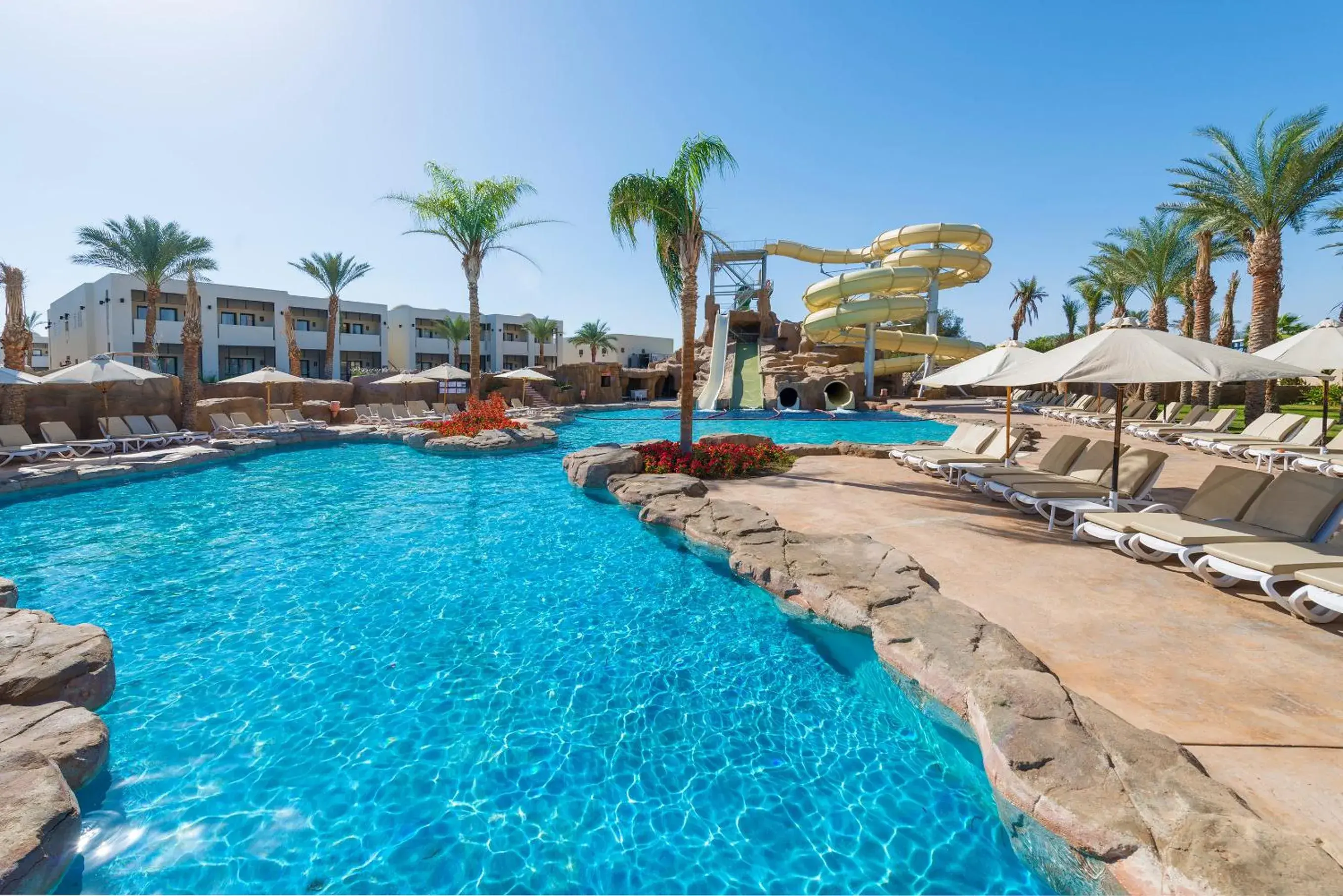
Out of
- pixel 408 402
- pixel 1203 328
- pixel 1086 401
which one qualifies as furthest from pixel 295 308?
pixel 1203 328

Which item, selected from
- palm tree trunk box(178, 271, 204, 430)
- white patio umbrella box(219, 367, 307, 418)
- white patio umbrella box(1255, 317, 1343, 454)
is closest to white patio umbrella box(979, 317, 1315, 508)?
white patio umbrella box(1255, 317, 1343, 454)

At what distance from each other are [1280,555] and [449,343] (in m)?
52.8

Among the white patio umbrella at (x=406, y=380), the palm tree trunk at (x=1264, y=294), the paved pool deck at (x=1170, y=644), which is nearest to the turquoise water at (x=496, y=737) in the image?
the paved pool deck at (x=1170, y=644)

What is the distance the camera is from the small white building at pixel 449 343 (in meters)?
48.0

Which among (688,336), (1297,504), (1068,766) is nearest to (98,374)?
(688,336)

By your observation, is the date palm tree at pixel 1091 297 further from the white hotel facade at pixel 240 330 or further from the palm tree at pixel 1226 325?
the white hotel facade at pixel 240 330

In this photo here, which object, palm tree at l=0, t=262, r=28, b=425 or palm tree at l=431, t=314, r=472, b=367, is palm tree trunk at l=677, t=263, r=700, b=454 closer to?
palm tree at l=0, t=262, r=28, b=425

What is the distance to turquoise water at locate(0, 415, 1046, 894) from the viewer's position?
9.14ft

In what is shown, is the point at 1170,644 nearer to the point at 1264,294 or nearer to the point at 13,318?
the point at 1264,294

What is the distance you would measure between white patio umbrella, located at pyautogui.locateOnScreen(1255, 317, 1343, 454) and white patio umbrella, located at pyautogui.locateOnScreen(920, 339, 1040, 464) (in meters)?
2.66

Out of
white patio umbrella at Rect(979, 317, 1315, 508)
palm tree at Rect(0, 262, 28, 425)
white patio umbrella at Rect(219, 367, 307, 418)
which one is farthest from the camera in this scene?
palm tree at Rect(0, 262, 28, 425)

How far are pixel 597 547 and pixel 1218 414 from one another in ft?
53.8

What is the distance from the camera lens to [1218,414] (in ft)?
47.6

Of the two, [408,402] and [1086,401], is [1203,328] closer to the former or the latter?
[1086,401]
